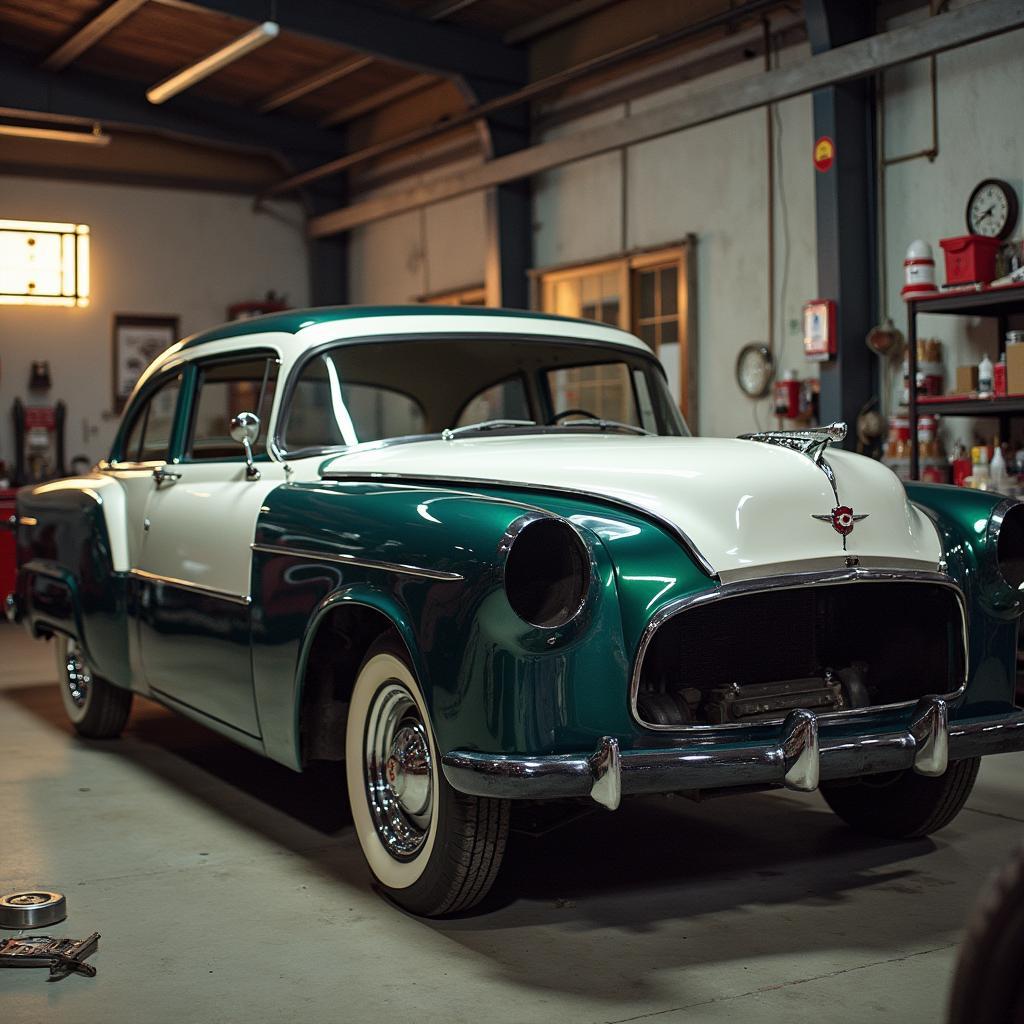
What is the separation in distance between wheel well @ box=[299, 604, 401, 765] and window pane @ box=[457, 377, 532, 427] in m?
1.16

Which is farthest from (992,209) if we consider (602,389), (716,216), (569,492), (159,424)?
(569,492)

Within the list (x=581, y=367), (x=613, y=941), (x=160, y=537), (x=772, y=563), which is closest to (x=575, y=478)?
(x=772, y=563)

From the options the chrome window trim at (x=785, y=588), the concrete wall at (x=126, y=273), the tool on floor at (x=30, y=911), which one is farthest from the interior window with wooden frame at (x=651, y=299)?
the tool on floor at (x=30, y=911)

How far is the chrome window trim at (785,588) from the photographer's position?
2.86m

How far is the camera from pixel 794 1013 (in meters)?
2.62

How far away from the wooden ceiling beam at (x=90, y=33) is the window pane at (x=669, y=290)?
13.9ft

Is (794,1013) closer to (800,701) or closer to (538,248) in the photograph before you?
(800,701)

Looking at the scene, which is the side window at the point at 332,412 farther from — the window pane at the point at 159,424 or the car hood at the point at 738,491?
the window pane at the point at 159,424

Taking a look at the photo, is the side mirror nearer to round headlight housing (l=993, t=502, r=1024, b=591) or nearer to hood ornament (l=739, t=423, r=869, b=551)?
hood ornament (l=739, t=423, r=869, b=551)

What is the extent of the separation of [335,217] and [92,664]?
9.04 metres

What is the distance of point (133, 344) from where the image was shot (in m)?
13.2

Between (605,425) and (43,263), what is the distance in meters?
9.70

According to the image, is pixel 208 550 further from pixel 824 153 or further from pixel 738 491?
pixel 824 153

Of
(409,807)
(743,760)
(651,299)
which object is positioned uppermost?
(651,299)
